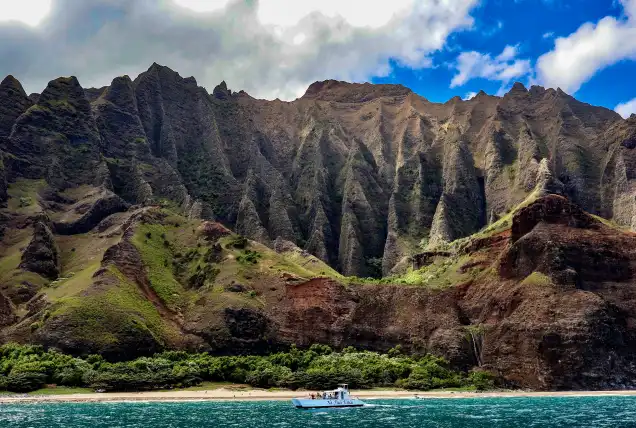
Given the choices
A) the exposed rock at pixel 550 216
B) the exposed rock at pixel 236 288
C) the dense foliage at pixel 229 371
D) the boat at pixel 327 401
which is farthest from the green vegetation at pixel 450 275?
the boat at pixel 327 401

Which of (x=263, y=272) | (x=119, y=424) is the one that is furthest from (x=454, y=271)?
(x=119, y=424)

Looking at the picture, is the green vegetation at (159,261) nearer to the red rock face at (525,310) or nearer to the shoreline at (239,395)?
the red rock face at (525,310)

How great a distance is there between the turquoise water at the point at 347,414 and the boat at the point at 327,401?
2143 millimetres

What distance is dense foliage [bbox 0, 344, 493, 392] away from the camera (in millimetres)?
127188

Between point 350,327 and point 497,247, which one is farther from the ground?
point 497,247

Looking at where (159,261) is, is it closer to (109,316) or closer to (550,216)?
(109,316)

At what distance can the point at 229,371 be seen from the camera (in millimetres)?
139750

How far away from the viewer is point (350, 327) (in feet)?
529

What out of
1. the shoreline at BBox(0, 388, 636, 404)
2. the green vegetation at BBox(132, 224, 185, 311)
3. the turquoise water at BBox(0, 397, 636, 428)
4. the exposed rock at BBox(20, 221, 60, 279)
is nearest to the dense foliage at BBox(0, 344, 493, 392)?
the shoreline at BBox(0, 388, 636, 404)

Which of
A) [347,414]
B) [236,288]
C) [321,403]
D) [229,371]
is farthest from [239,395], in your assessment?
[236,288]

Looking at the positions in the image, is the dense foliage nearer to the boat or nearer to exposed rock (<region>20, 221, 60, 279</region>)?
the boat

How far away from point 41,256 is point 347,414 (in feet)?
357

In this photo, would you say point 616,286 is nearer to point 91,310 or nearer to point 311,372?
point 311,372

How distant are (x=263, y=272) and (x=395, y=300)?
33406 millimetres
